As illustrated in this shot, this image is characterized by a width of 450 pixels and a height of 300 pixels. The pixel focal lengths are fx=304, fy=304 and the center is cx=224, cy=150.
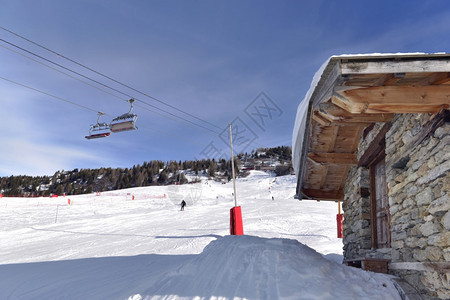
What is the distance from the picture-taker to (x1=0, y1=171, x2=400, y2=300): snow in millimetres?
4922

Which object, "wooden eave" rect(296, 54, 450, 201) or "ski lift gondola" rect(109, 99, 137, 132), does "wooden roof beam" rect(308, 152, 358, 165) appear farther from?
"ski lift gondola" rect(109, 99, 137, 132)

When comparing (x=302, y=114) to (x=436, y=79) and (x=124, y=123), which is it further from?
(x=124, y=123)

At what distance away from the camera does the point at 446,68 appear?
11.5ft

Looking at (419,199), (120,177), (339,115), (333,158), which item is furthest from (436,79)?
(120,177)

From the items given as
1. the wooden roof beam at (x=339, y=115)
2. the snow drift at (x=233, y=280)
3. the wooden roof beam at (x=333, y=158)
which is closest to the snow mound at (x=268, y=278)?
the snow drift at (x=233, y=280)

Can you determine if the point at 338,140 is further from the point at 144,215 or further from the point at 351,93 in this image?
the point at 144,215

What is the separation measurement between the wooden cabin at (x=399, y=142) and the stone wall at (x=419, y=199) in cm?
1

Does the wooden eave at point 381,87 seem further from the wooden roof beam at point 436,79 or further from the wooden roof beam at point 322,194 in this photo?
the wooden roof beam at point 322,194

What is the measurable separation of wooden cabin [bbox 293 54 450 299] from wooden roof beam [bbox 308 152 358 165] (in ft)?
1.09

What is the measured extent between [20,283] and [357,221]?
28.6ft

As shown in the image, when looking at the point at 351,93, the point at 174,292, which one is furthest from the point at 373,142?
the point at 174,292

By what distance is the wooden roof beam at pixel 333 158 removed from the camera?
7039 mm

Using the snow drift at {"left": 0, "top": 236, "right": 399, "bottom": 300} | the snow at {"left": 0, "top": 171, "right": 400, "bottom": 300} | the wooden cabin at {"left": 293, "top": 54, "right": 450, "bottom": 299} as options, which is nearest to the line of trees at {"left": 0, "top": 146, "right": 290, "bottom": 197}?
the snow at {"left": 0, "top": 171, "right": 400, "bottom": 300}

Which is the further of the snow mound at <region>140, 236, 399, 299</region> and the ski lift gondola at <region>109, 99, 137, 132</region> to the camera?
the ski lift gondola at <region>109, 99, 137, 132</region>
